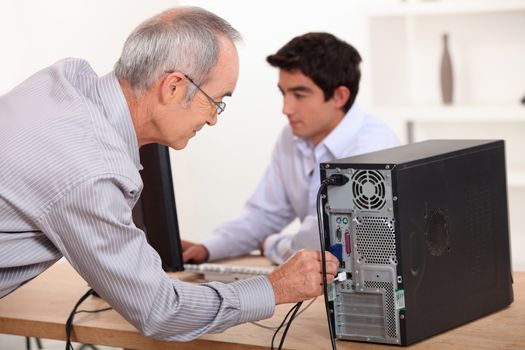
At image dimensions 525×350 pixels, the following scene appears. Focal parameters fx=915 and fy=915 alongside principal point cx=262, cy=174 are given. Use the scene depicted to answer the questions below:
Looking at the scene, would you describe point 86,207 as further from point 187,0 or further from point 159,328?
point 187,0

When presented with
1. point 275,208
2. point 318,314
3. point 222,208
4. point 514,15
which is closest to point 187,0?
point 222,208

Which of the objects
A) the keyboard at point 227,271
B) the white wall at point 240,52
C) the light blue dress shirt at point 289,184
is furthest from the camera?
the white wall at point 240,52

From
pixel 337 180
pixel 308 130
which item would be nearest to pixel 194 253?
pixel 308 130

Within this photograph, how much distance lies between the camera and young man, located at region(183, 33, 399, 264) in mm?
3072

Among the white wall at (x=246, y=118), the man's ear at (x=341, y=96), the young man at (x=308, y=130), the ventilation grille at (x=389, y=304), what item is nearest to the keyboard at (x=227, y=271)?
the young man at (x=308, y=130)

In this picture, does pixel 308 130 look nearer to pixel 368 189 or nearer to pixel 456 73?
pixel 368 189

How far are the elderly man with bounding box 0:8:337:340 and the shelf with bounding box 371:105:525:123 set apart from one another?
107 inches

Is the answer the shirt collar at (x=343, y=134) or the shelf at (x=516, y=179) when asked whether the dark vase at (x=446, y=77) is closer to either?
the shelf at (x=516, y=179)

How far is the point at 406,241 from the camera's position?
1765 mm

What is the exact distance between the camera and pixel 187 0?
17.8ft

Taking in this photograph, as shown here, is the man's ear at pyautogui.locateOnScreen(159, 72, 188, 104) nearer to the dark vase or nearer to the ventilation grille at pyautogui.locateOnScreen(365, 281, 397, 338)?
the ventilation grille at pyautogui.locateOnScreen(365, 281, 397, 338)

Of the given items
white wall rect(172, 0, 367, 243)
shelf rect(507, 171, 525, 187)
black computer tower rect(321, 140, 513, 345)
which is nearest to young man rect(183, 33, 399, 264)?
black computer tower rect(321, 140, 513, 345)

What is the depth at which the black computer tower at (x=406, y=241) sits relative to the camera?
1764 mm

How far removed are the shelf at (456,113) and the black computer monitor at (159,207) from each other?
2453 millimetres
